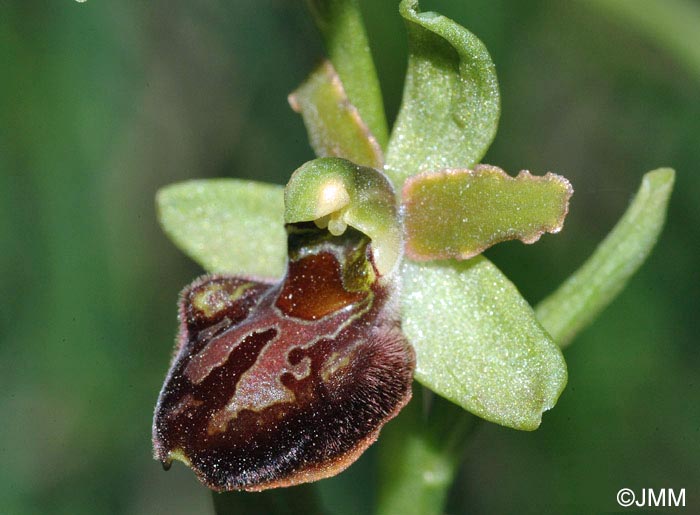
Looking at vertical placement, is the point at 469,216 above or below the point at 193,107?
above

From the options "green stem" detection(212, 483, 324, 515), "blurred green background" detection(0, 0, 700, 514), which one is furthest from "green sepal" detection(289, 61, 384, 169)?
"blurred green background" detection(0, 0, 700, 514)

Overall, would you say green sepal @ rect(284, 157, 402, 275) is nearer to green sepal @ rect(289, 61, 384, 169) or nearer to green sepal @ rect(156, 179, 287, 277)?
green sepal @ rect(289, 61, 384, 169)

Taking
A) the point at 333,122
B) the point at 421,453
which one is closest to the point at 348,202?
the point at 333,122

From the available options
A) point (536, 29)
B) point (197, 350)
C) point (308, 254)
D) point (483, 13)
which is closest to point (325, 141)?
point (308, 254)

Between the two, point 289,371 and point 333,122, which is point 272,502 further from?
point 333,122

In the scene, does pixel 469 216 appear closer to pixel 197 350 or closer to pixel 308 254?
pixel 308 254

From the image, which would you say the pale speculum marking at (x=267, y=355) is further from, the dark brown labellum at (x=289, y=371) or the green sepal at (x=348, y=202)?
the green sepal at (x=348, y=202)
